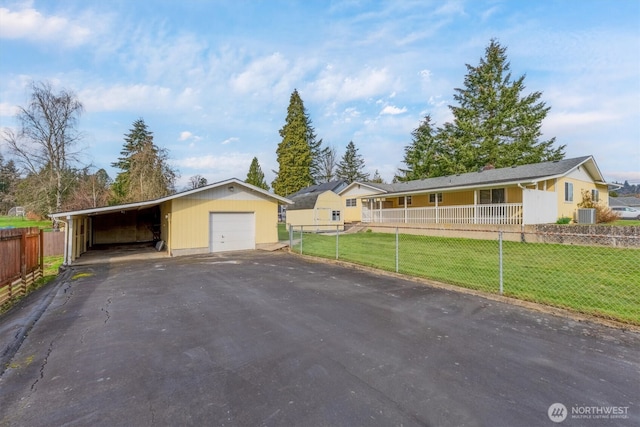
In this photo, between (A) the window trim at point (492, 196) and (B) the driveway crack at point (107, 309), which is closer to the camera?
(B) the driveway crack at point (107, 309)

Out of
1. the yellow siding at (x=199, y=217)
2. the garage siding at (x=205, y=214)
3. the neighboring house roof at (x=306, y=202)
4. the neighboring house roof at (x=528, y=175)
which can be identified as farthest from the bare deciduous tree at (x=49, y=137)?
the neighboring house roof at (x=528, y=175)

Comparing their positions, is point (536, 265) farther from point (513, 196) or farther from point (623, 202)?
point (623, 202)

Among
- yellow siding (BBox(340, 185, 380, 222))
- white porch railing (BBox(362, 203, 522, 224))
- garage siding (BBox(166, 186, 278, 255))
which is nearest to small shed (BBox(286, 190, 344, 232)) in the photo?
yellow siding (BBox(340, 185, 380, 222))

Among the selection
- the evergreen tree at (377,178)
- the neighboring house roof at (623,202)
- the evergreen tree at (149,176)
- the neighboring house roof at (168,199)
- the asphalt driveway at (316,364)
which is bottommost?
the asphalt driveway at (316,364)

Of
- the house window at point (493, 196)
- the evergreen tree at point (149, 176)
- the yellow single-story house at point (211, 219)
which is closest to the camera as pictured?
the yellow single-story house at point (211, 219)

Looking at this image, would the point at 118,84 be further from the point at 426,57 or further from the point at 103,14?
the point at 426,57

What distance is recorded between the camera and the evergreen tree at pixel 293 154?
42.1 m

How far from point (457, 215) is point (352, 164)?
3814cm

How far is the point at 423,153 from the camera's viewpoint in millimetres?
37750

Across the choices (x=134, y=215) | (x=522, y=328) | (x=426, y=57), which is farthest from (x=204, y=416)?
(x=134, y=215)

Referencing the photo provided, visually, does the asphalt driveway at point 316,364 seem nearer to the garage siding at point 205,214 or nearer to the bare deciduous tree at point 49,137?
the garage siding at point 205,214

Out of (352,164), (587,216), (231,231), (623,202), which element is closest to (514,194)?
(587,216)

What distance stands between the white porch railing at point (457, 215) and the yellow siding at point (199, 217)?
31.7 feet

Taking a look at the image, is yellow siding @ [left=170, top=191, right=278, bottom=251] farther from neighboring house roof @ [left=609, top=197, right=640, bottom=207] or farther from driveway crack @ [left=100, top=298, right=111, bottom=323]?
neighboring house roof @ [left=609, top=197, right=640, bottom=207]
